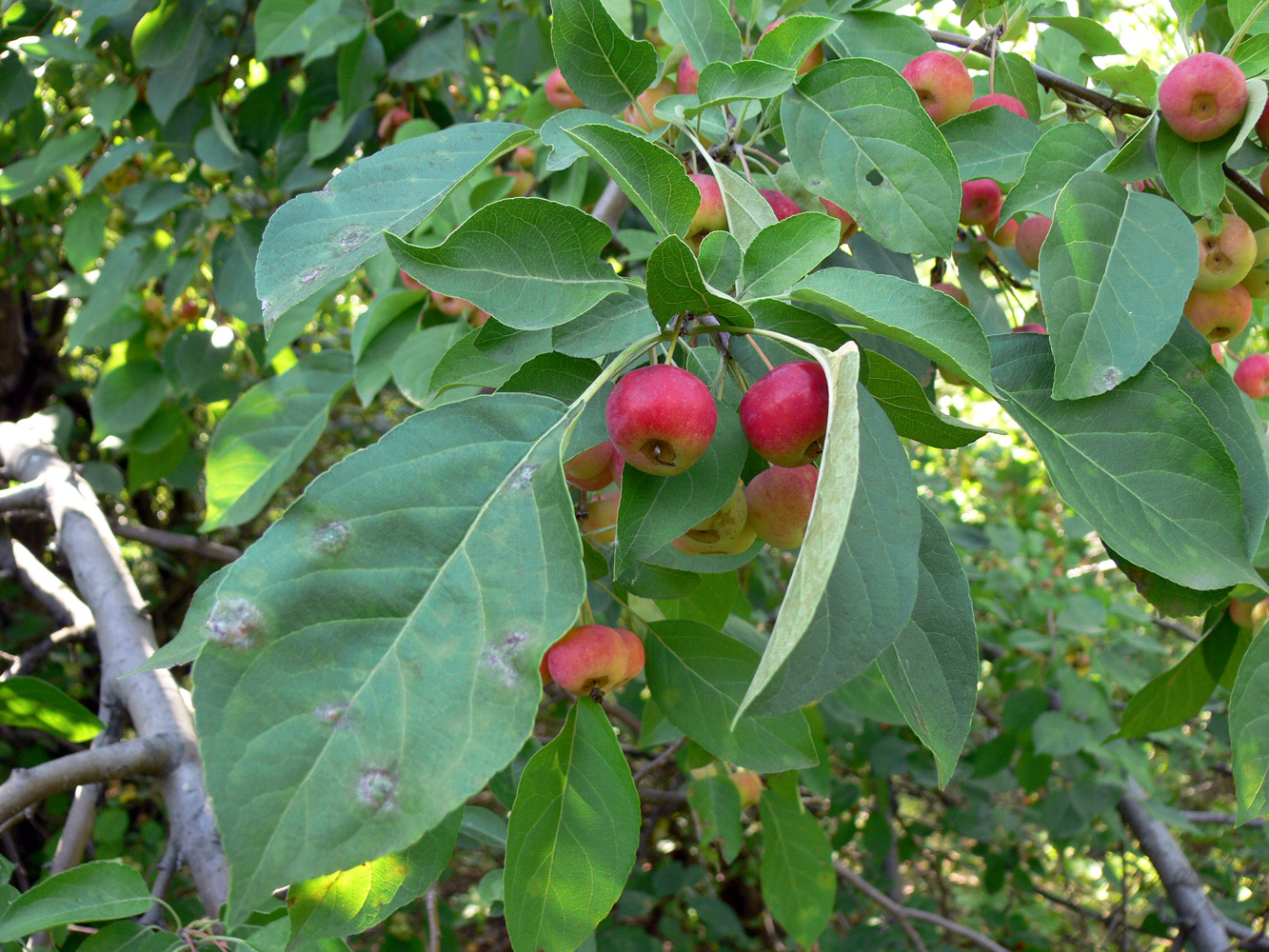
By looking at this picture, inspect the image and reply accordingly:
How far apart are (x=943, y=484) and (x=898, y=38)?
3038mm

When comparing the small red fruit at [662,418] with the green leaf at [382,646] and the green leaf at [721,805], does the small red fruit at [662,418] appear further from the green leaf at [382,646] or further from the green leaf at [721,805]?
the green leaf at [721,805]

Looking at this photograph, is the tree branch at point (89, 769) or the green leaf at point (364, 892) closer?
the green leaf at point (364, 892)

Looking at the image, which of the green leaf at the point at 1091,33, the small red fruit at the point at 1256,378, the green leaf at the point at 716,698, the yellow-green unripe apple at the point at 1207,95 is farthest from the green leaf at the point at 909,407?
the small red fruit at the point at 1256,378

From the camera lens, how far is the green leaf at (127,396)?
2250 mm

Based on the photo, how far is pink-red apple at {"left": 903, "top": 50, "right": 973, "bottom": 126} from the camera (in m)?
0.90

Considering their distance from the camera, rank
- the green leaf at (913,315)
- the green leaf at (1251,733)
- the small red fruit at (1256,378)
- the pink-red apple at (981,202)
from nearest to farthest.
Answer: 1. the green leaf at (913,315)
2. the green leaf at (1251,733)
3. the pink-red apple at (981,202)
4. the small red fruit at (1256,378)

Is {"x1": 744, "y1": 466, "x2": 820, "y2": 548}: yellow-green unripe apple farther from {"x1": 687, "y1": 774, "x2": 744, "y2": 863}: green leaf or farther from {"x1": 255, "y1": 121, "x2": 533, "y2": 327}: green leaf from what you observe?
{"x1": 687, "y1": 774, "x2": 744, "y2": 863}: green leaf

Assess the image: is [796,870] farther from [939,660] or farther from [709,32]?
[709,32]

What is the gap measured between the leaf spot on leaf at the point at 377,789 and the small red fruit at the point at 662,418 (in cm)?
25

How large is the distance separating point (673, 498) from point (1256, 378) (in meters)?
0.91

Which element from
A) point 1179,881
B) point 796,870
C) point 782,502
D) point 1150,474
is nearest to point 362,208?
point 782,502

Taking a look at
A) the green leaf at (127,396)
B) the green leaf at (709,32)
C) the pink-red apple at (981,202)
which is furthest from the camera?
the green leaf at (127,396)

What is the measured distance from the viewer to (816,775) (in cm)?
187

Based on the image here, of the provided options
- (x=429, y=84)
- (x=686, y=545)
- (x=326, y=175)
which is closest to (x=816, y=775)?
(x=686, y=545)
